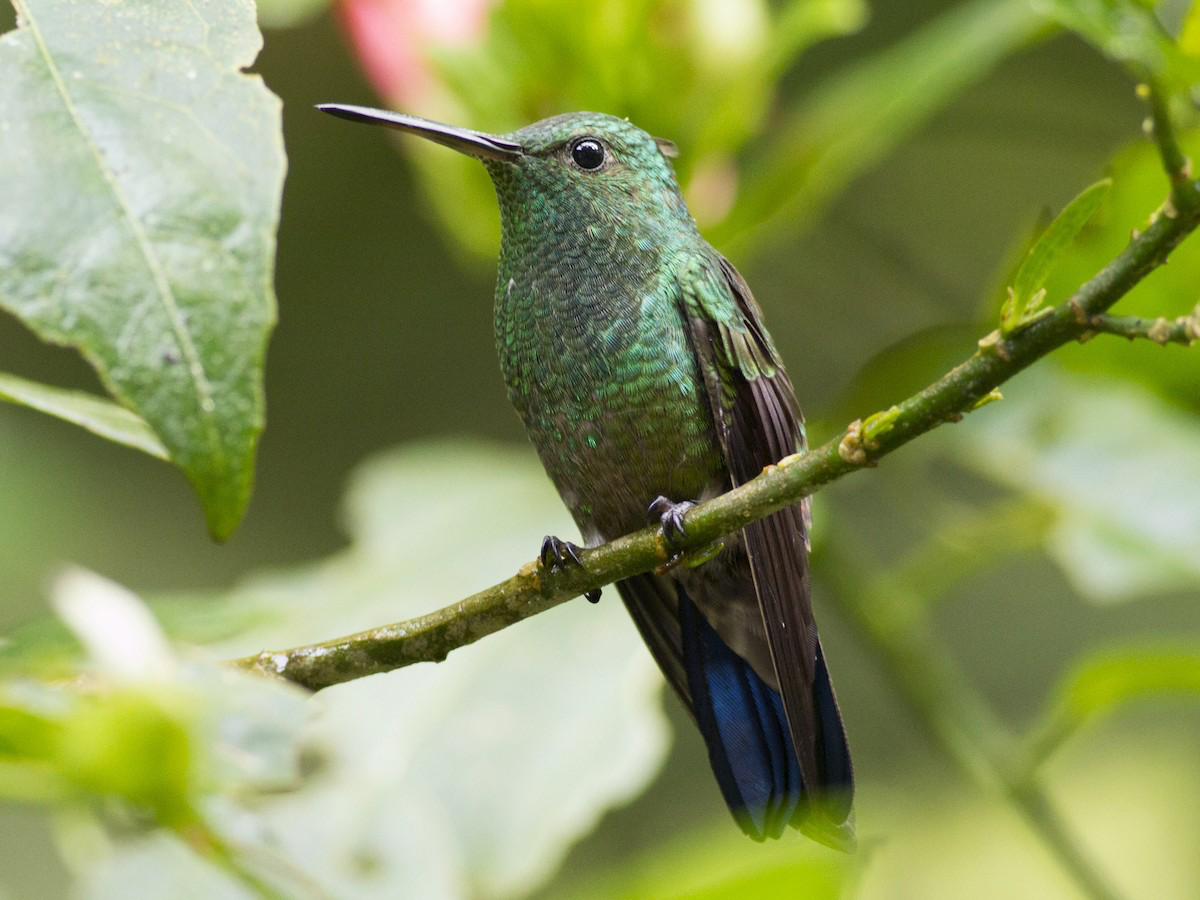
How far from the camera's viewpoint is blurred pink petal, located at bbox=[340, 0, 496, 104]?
2.06 m

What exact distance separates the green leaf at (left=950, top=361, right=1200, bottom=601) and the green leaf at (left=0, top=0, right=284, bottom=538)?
1.48 m

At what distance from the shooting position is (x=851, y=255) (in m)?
3.21

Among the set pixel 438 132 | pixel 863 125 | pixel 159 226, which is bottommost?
pixel 159 226

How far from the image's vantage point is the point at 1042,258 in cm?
87

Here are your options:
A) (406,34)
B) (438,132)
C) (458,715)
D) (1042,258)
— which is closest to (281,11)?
(406,34)

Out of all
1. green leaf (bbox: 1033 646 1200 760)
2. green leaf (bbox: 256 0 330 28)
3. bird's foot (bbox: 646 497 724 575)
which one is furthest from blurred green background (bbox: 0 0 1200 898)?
bird's foot (bbox: 646 497 724 575)

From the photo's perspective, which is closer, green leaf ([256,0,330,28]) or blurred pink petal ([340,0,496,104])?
blurred pink petal ([340,0,496,104])

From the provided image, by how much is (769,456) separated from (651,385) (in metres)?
0.16

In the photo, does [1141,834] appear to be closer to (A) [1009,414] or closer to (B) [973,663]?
(B) [973,663]

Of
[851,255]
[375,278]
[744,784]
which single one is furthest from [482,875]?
[375,278]

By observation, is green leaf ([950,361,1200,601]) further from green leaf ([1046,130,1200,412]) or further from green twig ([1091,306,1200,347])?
green twig ([1091,306,1200,347])

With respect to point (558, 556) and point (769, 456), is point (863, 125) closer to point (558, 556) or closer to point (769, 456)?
point (769, 456)

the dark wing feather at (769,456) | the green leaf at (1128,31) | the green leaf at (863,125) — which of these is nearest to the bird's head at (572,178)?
the dark wing feather at (769,456)

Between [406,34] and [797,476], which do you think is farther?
[406,34]
